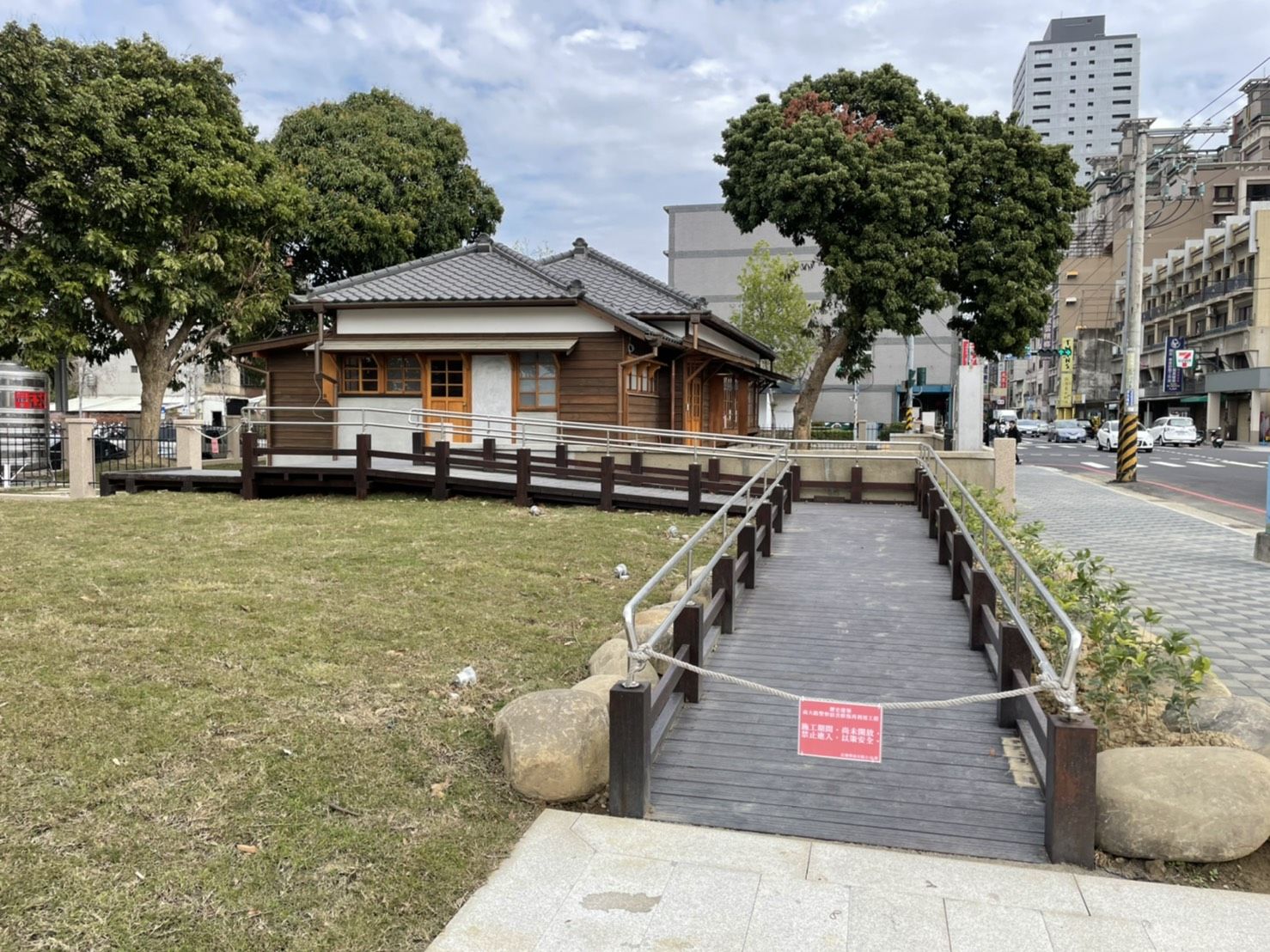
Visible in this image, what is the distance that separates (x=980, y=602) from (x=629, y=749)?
336 cm

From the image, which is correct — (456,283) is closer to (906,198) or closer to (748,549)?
(906,198)

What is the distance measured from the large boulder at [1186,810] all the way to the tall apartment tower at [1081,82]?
190801 mm

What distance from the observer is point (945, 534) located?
31.1ft

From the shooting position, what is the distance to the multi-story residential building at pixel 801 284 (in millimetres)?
55469

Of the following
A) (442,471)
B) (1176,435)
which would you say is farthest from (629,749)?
(1176,435)

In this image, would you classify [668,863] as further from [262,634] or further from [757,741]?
[262,634]

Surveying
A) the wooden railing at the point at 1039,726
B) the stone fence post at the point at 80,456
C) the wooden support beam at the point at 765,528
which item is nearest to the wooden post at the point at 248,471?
the stone fence post at the point at 80,456

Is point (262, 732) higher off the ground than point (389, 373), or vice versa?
point (389, 373)

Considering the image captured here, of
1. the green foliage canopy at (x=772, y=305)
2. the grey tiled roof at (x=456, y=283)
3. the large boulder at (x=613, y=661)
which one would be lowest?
the large boulder at (x=613, y=661)

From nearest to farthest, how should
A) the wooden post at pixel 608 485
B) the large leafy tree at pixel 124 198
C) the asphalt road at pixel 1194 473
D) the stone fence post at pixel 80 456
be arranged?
the wooden post at pixel 608 485 → the stone fence post at pixel 80 456 → the large leafy tree at pixel 124 198 → the asphalt road at pixel 1194 473

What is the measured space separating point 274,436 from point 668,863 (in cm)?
1950

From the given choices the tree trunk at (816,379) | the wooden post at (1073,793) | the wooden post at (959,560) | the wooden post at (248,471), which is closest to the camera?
the wooden post at (1073,793)

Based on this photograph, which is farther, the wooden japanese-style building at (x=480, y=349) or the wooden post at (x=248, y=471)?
the wooden japanese-style building at (x=480, y=349)

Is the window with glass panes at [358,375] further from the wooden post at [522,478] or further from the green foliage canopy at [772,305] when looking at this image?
the green foliage canopy at [772,305]
